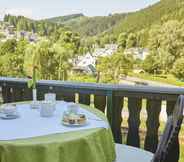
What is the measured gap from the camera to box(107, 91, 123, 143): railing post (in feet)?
9.38

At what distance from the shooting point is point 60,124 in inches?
74.3

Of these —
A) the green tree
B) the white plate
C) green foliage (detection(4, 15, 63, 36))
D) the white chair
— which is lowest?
the white chair

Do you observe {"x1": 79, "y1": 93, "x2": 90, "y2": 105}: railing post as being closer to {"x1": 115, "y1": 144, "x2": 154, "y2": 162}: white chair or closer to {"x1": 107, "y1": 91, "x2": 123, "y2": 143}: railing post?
{"x1": 107, "y1": 91, "x2": 123, "y2": 143}: railing post

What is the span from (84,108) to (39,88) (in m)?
0.81

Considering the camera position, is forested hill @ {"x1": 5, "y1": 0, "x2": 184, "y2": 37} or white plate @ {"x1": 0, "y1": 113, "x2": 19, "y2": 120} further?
forested hill @ {"x1": 5, "y1": 0, "x2": 184, "y2": 37}

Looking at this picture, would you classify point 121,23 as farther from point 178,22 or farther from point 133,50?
point 178,22

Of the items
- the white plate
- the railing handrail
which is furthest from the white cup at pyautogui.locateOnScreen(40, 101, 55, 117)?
the railing handrail

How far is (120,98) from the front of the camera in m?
2.85

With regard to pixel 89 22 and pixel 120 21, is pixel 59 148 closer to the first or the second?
pixel 89 22

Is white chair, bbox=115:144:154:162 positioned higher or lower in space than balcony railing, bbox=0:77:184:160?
lower

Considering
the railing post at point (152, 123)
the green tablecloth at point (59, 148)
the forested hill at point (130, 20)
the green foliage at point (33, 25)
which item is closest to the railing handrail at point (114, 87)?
the railing post at point (152, 123)

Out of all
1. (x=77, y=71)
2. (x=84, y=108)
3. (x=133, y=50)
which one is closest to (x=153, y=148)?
(x=84, y=108)

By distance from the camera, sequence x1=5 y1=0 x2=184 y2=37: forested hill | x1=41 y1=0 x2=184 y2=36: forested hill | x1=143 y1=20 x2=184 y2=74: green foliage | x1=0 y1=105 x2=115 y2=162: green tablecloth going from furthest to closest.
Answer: x1=143 y1=20 x2=184 y2=74: green foliage, x1=41 y1=0 x2=184 y2=36: forested hill, x1=5 y1=0 x2=184 y2=37: forested hill, x1=0 y1=105 x2=115 y2=162: green tablecloth

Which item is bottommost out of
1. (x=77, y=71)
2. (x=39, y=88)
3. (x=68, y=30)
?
(x=77, y=71)
